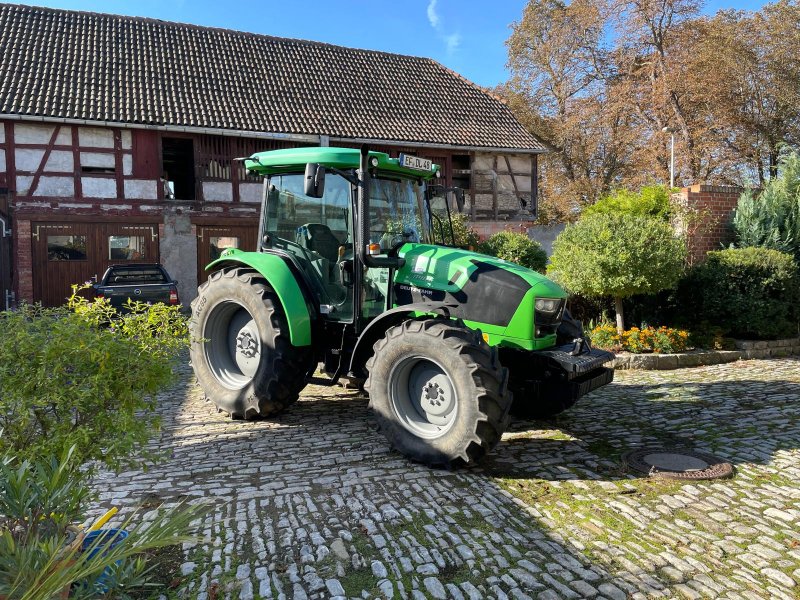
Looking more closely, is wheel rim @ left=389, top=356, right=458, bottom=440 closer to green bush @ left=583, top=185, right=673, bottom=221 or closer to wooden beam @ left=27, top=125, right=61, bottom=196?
green bush @ left=583, top=185, right=673, bottom=221

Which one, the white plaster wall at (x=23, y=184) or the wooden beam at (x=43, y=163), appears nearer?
the white plaster wall at (x=23, y=184)

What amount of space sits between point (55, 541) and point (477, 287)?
330cm

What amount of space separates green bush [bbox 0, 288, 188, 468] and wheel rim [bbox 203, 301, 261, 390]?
235 centimetres

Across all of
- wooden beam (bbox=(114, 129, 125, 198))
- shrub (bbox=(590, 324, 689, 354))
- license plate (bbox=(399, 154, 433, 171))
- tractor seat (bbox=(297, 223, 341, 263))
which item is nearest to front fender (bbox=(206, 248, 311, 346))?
tractor seat (bbox=(297, 223, 341, 263))

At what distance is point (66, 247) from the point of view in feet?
51.3

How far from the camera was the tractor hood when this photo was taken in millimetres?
4500

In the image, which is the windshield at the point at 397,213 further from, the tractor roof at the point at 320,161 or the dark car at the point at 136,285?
the dark car at the point at 136,285

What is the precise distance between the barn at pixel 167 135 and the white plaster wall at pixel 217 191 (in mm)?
38

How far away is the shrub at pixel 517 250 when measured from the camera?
12.6 meters

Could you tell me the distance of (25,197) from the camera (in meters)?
15.3

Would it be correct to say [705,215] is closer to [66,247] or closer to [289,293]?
[289,293]

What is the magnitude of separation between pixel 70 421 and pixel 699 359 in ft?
27.0

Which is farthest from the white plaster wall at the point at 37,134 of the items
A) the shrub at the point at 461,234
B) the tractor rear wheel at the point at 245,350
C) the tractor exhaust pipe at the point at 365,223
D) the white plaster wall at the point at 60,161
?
the tractor exhaust pipe at the point at 365,223

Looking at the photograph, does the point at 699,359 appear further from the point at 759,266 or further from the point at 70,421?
the point at 70,421
